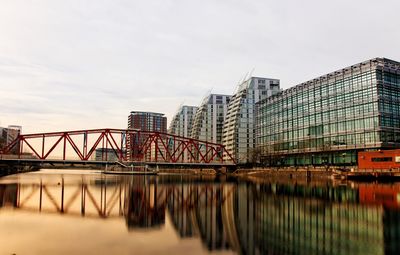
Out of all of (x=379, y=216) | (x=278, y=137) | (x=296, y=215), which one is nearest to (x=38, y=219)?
(x=296, y=215)

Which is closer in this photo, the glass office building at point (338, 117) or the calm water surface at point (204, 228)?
the calm water surface at point (204, 228)

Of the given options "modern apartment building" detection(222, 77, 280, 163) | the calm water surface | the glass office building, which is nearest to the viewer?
the calm water surface

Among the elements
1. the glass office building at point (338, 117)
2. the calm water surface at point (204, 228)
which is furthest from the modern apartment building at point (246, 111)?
the calm water surface at point (204, 228)

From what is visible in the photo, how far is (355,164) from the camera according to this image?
104m

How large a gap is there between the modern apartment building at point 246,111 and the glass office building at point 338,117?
4715 cm

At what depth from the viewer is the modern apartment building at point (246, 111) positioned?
630 feet

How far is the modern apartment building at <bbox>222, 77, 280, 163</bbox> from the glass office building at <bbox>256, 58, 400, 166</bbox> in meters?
47.2

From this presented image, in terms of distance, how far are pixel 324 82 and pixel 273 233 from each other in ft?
332

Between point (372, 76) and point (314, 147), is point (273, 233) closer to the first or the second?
point (372, 76)

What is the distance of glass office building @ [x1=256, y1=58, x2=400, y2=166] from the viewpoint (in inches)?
3915

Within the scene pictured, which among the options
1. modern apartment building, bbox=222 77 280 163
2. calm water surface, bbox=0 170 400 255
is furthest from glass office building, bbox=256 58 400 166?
calm water surface, bbox=0 170 400 255

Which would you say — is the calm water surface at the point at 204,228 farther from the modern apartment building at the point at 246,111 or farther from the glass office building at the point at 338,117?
the modern apartment building at the point at 246,111

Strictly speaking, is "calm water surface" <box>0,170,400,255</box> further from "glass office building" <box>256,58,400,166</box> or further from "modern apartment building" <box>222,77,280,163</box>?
"modern apartment building" <box>222,77,280,163</box>

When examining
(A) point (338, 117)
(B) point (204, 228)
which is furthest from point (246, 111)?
(B) point (204, 228)
